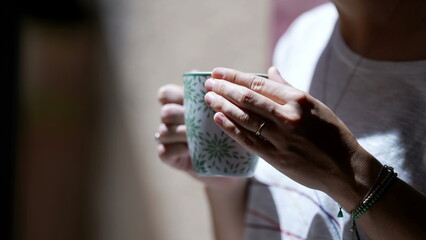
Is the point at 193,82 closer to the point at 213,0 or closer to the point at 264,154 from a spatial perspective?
the point at 264,154

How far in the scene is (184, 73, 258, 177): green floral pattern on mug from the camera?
507mm

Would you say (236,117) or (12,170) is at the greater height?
(236,117)

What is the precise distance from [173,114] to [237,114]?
204mm

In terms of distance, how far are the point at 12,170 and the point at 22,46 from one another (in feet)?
1.26

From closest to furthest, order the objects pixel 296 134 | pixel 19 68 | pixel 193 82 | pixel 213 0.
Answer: pixel 296 134
pixel 193 82
pixel 213 0
pixel 19 68

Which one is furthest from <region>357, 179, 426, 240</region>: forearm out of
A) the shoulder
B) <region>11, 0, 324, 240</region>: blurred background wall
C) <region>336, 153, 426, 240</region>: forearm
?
<region>11, 0, 324, 240</region>: blurred background wall

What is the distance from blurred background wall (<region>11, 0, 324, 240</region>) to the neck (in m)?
0.36

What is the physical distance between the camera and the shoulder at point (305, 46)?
657 mm

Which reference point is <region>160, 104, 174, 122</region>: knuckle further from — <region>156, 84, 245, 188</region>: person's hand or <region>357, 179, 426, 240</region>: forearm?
<region>357, 179, 426, 240</region>: forearm

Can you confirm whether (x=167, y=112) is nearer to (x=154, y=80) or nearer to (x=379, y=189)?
→ (x=379, y=189)

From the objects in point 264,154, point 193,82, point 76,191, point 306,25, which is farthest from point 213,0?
point 76,191

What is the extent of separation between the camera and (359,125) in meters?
0.54

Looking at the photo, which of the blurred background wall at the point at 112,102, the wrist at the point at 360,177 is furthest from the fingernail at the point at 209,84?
the blurred background wall at the point at 112,102

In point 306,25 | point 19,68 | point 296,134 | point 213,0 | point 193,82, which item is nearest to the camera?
point 296,134
